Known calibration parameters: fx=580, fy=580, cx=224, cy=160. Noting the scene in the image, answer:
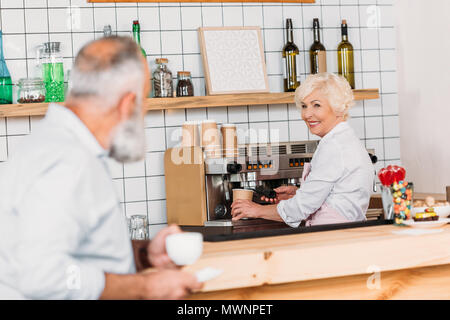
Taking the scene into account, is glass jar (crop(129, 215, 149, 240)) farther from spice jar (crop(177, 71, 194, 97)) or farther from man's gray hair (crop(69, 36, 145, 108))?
man's gray hair (crop(69, 36, 145, 108))

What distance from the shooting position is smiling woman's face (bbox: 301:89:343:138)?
7.04ft

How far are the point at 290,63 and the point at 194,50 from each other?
53cm

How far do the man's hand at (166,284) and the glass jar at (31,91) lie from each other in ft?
6.35

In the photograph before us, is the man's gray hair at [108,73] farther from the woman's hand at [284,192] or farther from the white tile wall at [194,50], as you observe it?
the white tile wall at [194,50]

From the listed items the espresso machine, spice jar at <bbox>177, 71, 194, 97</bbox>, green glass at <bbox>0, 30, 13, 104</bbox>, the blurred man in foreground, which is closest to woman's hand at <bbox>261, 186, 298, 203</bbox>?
the espresso machine

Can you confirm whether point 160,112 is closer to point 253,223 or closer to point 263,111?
point 263,111

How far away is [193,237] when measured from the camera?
1.21 m

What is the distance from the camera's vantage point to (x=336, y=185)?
6.53 feet

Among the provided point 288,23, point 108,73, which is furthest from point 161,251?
point 288,23

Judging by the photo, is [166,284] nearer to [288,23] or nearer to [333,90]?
[333,90]

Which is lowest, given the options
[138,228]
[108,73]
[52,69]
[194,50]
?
[138,228]

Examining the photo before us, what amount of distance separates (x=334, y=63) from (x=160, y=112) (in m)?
1.06

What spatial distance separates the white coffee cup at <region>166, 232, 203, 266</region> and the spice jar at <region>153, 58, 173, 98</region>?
1.83 metres

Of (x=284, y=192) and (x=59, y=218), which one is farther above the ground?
(x=59, y=218)
